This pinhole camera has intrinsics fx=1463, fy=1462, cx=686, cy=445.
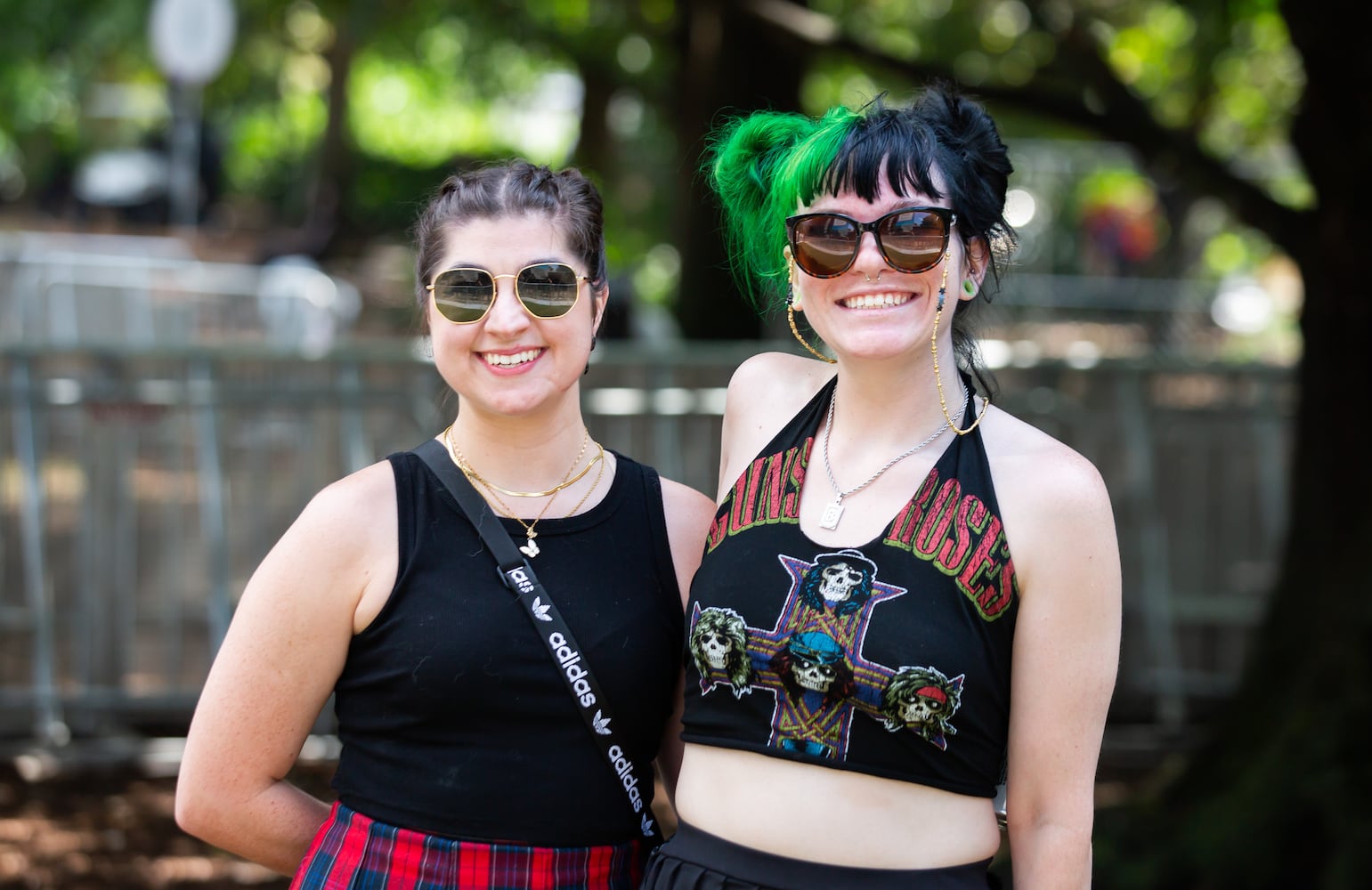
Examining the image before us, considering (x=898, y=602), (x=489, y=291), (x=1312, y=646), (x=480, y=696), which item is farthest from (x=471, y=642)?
(x=1312, y=646)

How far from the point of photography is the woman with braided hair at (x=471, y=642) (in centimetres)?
223

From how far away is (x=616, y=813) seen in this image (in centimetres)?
230

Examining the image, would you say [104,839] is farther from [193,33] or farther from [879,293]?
[193,33]

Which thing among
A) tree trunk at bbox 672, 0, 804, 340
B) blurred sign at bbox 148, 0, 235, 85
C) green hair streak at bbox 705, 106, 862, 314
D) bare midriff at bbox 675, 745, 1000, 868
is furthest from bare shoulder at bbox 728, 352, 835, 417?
blurred sign at bbox 148, 0, 235, 85

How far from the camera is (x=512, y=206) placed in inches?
91.4

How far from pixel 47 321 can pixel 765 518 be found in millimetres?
10908

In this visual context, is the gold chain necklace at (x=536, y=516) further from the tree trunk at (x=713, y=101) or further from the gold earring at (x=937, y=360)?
the tree trunk at (x=713, y=101)

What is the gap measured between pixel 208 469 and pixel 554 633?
4.77m

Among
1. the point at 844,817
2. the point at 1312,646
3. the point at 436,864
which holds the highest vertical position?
the point at 844,817

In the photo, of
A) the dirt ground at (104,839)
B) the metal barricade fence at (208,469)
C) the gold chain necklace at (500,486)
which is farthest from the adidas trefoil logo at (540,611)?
the metal barricade fence at (208,469)

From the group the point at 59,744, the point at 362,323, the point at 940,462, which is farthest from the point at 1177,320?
the point at 940,462

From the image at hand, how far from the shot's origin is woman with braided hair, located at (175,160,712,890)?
2227 millimetres

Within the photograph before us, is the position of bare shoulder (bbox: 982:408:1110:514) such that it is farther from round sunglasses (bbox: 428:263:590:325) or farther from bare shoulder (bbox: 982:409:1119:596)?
round sunglasses (bbox: 428:263:590:325)

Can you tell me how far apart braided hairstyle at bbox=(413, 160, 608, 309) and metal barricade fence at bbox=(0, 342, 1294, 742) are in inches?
144
